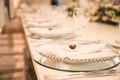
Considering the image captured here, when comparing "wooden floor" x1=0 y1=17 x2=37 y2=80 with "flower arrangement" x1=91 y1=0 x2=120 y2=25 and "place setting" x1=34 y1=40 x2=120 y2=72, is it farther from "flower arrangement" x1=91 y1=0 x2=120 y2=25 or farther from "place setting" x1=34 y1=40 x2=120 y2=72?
"flower arrangement" x1=91 y1=0 x2=120 y2=25

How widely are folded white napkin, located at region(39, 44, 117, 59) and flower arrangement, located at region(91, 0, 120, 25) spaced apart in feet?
3.24

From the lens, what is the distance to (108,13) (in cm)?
185

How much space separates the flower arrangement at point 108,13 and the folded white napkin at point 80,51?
3.24 ft

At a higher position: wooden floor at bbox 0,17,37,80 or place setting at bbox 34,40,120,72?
place setting at bbox 34,40,120,72

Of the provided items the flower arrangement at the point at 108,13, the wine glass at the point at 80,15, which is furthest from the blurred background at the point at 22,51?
the wine glass at the point at 80,15

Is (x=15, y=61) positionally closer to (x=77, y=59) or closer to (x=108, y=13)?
(x=108, y=13)

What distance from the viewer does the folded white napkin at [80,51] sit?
2.42ft

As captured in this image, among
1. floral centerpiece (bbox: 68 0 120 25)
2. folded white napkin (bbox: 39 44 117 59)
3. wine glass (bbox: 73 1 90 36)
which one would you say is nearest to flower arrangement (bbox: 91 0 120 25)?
floral centerpiece (bbox: 68 0 120 25)

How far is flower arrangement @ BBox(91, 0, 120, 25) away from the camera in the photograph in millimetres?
1804

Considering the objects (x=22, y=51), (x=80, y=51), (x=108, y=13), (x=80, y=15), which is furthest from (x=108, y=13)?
(x=80, y=51)

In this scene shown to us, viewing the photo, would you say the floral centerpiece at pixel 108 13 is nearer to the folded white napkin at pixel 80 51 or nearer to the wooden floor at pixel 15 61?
the wooden floor at pixel 15 61

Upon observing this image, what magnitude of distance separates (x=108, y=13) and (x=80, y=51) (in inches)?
44.6

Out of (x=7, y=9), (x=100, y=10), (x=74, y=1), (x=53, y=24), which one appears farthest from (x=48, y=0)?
(x=53, y=24)

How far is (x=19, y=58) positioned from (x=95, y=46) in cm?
109
